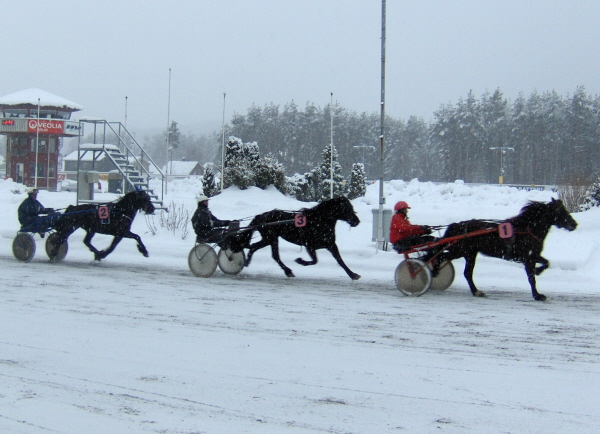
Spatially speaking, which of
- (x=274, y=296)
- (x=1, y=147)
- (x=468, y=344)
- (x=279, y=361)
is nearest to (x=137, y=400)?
(x=279, y=361)

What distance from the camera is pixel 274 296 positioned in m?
10.3

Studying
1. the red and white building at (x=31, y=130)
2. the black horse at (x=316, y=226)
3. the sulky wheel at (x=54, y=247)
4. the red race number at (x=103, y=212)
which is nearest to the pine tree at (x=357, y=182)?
the red and white building at (x=31, y=130)

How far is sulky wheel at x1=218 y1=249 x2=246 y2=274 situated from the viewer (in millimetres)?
12945

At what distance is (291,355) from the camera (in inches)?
261

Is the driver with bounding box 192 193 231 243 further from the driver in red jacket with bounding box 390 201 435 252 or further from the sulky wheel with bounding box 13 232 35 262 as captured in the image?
the sulky wheel with bounding box 13 232 35 262

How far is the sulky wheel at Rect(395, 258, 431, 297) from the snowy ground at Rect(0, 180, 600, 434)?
0.83ft

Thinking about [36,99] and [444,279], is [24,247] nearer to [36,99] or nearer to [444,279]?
[444,279]

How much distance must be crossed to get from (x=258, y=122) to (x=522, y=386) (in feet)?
252

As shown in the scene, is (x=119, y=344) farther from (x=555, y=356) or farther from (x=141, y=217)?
(x=141, y=217)

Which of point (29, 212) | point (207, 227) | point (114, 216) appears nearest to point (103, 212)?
point (114, 216)

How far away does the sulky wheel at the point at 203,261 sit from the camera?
40.9 feet

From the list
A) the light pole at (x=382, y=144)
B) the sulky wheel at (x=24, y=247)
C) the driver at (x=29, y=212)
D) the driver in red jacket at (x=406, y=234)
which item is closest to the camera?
the driver in red jacket at (x=406, y=234)

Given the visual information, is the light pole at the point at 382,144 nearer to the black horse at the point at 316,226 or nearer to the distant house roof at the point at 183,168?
the black horse at the point at 316,226

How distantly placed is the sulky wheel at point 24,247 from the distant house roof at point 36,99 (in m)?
46.0
